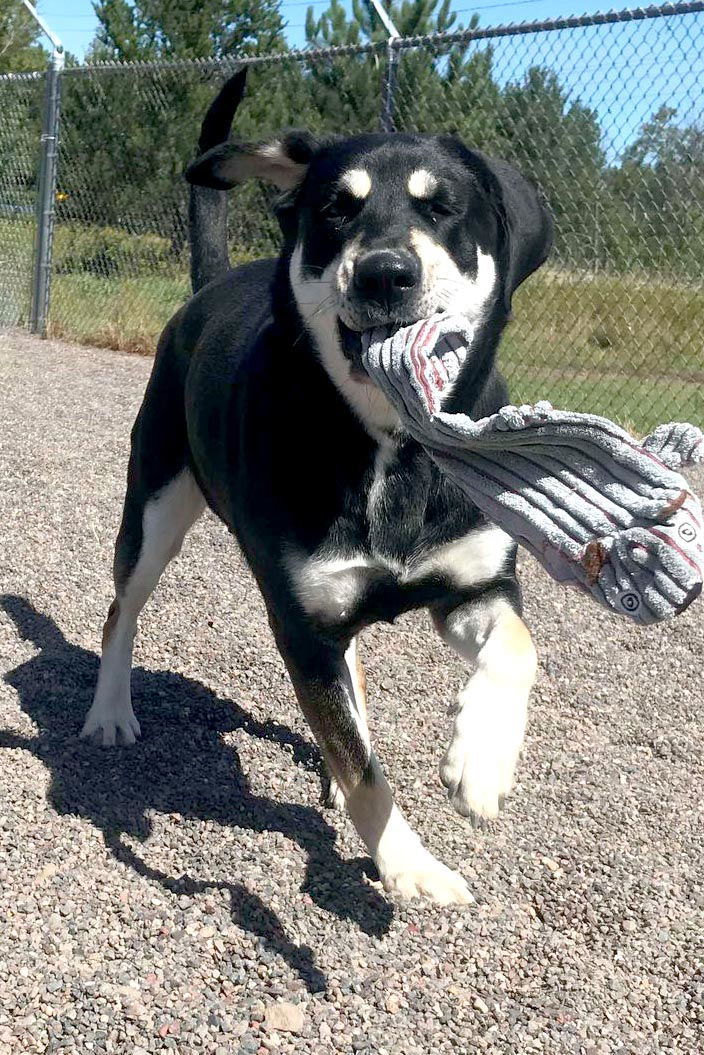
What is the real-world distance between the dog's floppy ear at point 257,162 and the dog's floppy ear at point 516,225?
0.50 meters

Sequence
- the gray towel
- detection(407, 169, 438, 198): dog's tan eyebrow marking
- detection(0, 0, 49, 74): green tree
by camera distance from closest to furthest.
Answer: the gray towel < detection(407, 169, 438, 198): dog's tan eyebrow marking < detection(0, 0, 49, 74): green tree

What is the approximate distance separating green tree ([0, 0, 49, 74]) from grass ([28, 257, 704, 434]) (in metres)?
22.4

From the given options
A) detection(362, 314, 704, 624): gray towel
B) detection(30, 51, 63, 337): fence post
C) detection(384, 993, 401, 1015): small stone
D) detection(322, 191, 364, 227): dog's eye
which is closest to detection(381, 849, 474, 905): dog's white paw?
detection(384, 993, 401, 1015): small stone

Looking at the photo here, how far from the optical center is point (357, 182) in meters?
2.75

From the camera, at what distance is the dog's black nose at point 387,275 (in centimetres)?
242

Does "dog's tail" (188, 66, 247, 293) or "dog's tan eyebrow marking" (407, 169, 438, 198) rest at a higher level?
"dog's tan eyebrow marking" (407, 169, 438, 198)

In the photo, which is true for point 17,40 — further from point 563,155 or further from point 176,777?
point 176,777

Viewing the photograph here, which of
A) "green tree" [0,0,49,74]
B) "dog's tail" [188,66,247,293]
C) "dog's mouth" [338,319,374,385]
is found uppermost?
"dog's mouth" [338,319,374,385]

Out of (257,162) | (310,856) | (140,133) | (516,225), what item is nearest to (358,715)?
(310,856)

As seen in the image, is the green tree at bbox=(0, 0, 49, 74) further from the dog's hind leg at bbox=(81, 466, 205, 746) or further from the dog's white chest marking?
the dog's white chest marking

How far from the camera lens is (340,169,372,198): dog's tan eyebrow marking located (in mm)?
2744

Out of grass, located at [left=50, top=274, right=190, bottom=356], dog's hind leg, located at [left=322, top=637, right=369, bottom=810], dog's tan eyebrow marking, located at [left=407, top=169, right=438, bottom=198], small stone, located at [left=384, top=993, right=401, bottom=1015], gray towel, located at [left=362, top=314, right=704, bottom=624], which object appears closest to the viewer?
gray towel, located at [left=362, top=314, right=704, bottom=624]

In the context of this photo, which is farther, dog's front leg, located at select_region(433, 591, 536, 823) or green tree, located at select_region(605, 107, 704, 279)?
green tree, located at select_region(605, 107, 704, 279)

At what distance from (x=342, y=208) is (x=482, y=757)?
1403 mm
